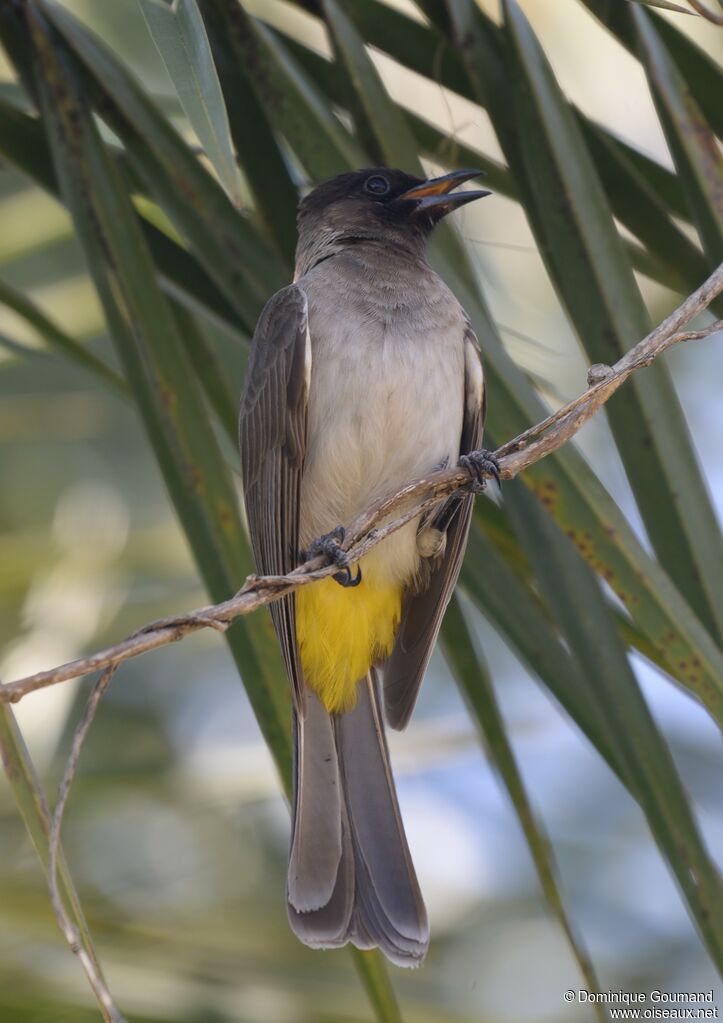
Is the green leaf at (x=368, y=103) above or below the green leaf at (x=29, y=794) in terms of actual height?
above

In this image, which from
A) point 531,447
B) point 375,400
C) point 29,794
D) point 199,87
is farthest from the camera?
point 375,400

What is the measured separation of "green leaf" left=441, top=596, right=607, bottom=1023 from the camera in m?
2.04

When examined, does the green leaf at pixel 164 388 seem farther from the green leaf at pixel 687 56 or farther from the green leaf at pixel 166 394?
the green leaf at pixel 687 56

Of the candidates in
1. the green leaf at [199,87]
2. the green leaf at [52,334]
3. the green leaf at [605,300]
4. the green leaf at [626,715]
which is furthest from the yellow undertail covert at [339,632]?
the green leaf at [199,87]

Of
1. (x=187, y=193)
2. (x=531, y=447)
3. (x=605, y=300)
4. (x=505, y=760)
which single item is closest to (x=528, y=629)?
(x=505, y=760)

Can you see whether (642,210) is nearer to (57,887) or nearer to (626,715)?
(626,715)

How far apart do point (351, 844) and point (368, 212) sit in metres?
1.69

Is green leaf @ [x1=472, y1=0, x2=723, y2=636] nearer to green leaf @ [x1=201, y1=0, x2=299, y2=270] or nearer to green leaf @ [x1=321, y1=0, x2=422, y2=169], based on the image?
green leaf @ [x1=321, y1=0, x2=422, y2=169]

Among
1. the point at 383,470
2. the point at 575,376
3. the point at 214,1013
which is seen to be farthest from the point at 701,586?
the point at 575,376

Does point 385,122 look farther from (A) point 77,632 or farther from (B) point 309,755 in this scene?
(A) point 77,632

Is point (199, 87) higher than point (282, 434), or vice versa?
point (282, 434)

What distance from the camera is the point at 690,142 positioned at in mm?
2055

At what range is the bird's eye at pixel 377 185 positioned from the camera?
11.4ft

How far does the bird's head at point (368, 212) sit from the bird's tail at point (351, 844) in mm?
1169
